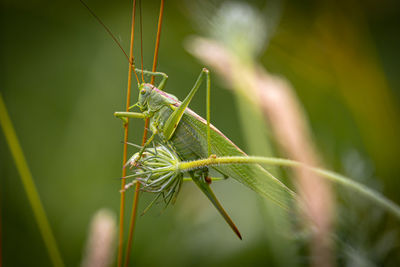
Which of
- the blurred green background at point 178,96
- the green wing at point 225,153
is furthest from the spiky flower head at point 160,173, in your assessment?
the blurred green background at point 178,96

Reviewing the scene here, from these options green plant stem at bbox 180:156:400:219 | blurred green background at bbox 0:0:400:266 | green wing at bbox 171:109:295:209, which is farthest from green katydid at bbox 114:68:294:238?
blurred green background at bbox 0:0:400:266

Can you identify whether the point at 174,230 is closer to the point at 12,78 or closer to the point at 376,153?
the point at 376,153

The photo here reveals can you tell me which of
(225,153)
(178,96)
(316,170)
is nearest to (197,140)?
(225,153)

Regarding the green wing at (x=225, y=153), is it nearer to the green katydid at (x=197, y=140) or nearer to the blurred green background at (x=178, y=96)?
the green katydid at (x=197, y=140)

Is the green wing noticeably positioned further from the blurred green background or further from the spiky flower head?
the blurred green background

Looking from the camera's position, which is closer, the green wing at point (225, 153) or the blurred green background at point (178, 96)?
the green wing at point (225, 153)

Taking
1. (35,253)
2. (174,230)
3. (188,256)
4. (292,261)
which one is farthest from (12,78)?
(292,261)
